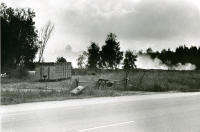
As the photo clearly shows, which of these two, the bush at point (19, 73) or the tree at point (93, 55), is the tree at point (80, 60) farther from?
the bush at point (19, 73)

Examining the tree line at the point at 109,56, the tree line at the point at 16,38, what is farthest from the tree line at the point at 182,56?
the tree line at the point at 16,38

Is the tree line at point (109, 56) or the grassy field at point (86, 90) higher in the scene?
the tree line at point (109, 56)

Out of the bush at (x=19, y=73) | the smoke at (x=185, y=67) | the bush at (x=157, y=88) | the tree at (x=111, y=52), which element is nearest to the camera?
the bush at (x=157, y=88)

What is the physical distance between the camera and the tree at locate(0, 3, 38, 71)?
4738cm

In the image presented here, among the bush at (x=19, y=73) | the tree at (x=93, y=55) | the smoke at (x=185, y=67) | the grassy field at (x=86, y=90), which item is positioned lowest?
the grassy field at (x=86, y=90)

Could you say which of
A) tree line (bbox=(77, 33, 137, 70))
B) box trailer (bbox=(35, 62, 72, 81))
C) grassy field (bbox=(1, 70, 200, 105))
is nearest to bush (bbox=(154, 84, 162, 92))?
grassy field (bbox=(1, 70, 200, 105))

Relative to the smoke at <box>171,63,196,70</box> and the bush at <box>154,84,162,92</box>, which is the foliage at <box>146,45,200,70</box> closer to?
the smoke at <box>171,63,196,70</box>

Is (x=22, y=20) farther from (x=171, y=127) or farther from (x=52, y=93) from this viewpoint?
(x=171, y=127)

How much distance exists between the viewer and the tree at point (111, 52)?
309 ft

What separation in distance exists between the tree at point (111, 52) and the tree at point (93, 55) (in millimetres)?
3613

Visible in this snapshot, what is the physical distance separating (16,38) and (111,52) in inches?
1908

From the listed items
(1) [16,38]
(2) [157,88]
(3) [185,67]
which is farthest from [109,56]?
(2) [157,88]

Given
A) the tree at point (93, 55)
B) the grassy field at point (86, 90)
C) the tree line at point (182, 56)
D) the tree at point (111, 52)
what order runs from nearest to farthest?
the grassy field at point (86, 90) → the tree at point (111, 52) → the tree at point (93, 55) → the tree line at point (182, 56)

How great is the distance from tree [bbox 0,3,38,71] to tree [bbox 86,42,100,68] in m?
46.8
